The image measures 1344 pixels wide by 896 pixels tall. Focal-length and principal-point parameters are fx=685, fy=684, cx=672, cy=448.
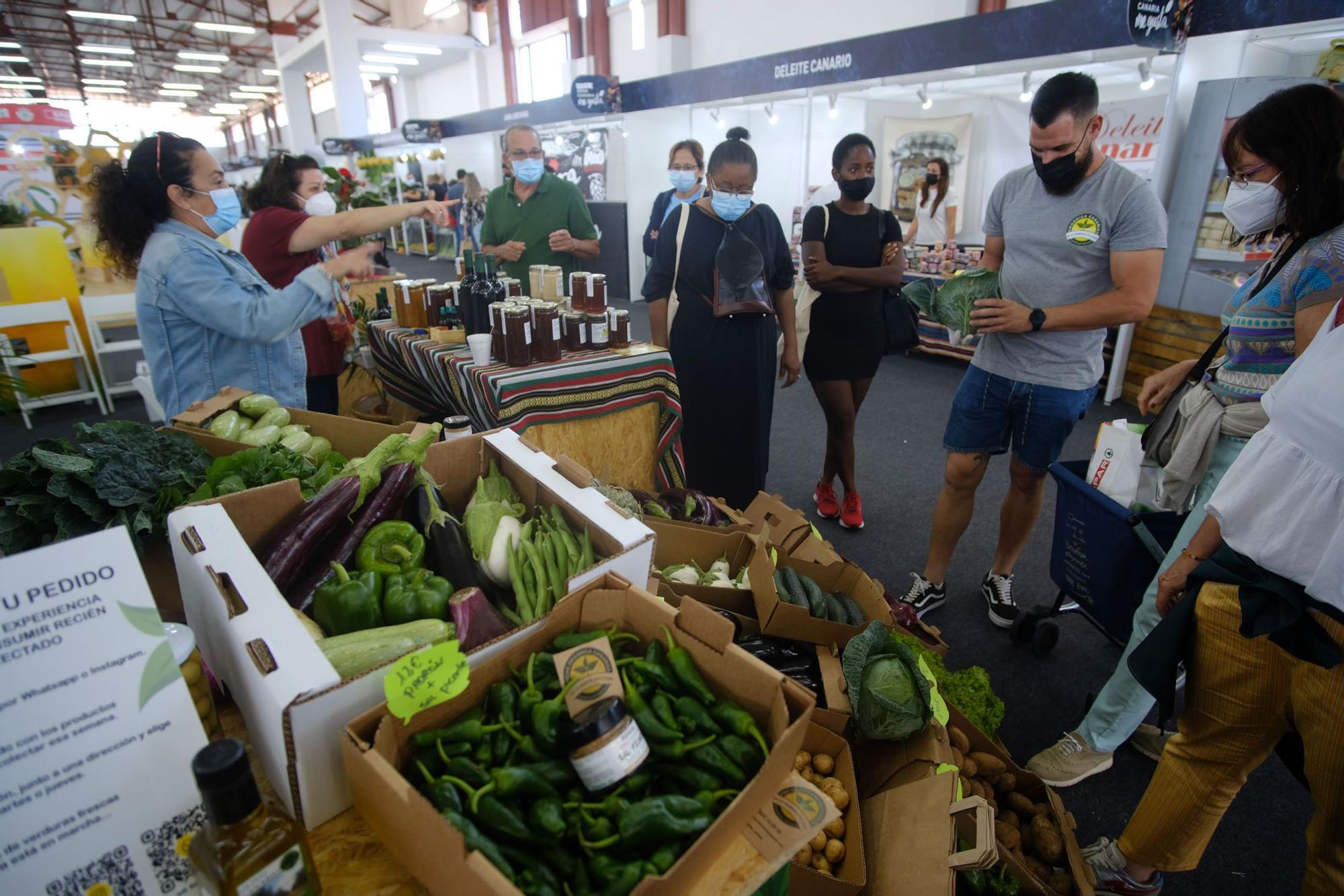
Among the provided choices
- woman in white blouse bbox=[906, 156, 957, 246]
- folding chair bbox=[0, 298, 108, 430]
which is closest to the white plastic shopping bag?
woman in white blouse bbox=[906, 156, 957, 246]

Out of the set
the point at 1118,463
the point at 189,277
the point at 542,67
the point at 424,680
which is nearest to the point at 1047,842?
the point at 1118,463

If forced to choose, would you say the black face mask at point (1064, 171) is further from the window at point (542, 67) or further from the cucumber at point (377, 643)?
the window at point (542, 67)

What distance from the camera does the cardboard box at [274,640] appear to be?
88 centimetres

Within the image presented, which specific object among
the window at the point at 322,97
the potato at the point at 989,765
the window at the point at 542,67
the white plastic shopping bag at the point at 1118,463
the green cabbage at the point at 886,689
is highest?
the window at the point at 322,97

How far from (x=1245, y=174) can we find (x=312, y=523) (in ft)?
7.49

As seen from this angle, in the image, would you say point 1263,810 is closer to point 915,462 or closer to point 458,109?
point 915,462

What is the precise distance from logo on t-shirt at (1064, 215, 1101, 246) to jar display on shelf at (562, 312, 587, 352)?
1.76 meters

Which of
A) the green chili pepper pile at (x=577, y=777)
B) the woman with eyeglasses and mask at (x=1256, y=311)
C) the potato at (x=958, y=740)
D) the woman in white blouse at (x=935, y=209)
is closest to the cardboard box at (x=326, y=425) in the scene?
the green chili pepper pile at (x=577, y=777)

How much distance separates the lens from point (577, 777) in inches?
36.9

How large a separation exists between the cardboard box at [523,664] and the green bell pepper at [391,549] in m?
0.36

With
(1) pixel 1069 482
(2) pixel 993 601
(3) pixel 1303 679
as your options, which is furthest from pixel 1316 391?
(2) pixel 993 601

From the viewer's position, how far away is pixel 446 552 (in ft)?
4.44

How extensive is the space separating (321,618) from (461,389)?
63.7 inches

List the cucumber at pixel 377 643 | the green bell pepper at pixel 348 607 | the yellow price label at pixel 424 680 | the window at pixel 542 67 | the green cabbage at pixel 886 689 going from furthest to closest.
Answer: the window at pixel 542 67
the green cabbage at pixel 886 689
the green bell pepper at pixel 348 607
the cucumber at pixel 377 643
the yellow price label at pixel 424 680
